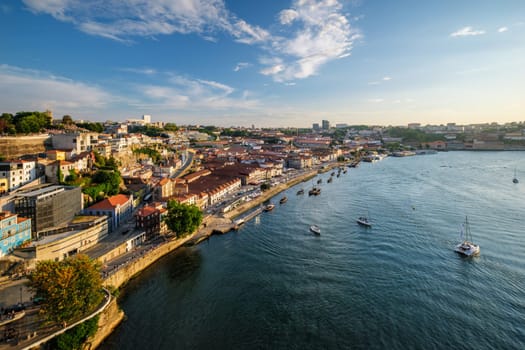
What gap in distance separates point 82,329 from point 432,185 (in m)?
26.3

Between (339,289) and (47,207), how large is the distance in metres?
10.8

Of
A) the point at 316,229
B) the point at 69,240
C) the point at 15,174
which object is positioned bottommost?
the point at 316,229

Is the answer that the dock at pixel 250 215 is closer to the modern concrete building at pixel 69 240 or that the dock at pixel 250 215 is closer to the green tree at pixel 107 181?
the modern concrete building at pixel 69 240

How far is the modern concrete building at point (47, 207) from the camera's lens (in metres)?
10.3

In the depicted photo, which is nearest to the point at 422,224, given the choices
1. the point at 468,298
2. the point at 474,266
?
the point at 474,266

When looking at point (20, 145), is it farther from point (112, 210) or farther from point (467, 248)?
point (467, 248)

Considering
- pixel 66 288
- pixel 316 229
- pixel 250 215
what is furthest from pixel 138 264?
pixel 316 229

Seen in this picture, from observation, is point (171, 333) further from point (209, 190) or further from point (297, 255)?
point (209, 190)

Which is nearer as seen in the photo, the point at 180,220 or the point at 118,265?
the point at 118,265

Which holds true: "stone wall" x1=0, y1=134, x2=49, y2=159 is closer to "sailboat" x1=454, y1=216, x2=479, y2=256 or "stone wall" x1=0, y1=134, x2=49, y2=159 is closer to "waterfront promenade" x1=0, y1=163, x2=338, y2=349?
"waterfront promenade" x1=0, y1=163, x2=338, y2=349

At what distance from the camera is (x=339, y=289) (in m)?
9.31

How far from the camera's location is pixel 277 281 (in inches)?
389

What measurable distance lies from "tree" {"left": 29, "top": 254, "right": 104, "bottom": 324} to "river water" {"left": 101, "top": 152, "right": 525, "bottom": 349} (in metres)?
1.34

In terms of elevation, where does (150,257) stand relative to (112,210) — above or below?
below
